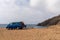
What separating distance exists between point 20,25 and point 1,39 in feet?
55.5

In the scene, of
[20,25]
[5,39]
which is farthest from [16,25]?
[5,39]

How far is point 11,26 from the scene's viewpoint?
31750mm

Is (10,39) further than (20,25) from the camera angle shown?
No

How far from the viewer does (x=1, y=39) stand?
15.4 m

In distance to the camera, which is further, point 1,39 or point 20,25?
point 20,25

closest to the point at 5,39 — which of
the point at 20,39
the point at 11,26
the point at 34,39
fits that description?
the point at 20,39

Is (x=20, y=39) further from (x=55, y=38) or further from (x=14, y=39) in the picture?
(x=55, y=38)

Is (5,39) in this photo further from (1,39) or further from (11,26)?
(11,26)

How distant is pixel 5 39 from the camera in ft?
50.4

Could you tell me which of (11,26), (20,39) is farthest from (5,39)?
(11,26)

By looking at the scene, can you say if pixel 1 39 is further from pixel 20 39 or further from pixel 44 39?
pixel 44 39

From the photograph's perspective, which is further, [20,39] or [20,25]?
[20,25]

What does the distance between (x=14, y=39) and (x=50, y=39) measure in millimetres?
3090

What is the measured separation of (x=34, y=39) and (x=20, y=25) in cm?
1746
